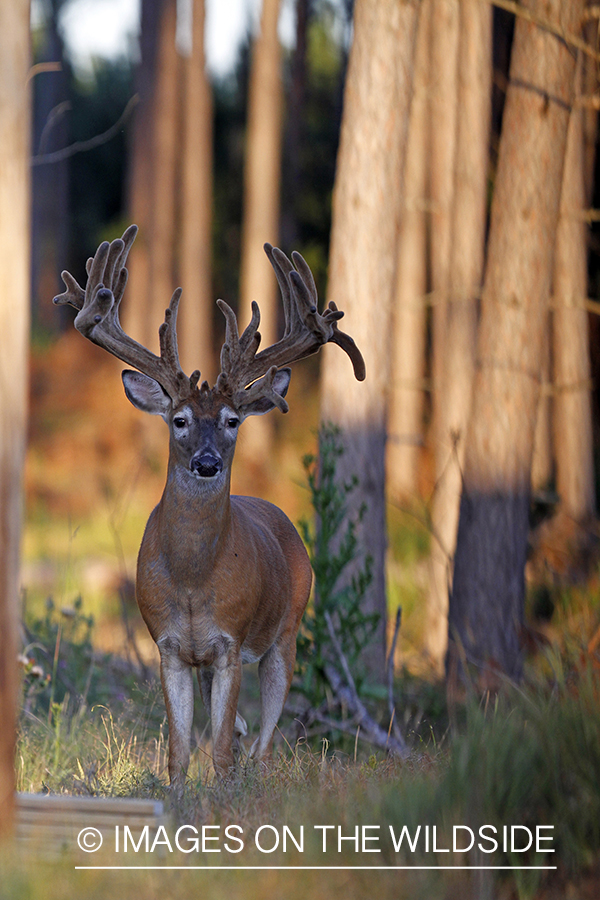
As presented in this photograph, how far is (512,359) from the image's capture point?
7.90 metres

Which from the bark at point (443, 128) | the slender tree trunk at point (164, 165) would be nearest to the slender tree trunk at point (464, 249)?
the bark at point (443, 128)

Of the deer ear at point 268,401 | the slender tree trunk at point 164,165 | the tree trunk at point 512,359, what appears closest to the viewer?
the deer ear at point 268,401

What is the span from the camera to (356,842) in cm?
337

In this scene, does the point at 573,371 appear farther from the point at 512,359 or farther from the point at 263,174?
the point at 263,174

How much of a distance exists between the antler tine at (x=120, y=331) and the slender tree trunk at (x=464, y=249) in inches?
210

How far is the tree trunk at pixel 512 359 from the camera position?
25.6 ft

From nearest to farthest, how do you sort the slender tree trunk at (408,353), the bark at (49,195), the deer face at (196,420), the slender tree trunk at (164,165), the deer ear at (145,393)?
the deer face at (196,420), the deer ear at (145,393), the slender tree trunk at (408,353), the slender tree trunk at (164,165), the bark at (49,195)

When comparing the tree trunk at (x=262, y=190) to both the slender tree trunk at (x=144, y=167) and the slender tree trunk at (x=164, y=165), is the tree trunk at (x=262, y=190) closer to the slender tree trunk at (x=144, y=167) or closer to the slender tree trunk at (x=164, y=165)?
the slender tree trunk at (x=164, y=165)

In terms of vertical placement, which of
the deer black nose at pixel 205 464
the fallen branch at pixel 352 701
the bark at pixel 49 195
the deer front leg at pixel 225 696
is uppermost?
the bark at pixel 49 195

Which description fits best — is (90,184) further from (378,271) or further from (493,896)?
(493,896)

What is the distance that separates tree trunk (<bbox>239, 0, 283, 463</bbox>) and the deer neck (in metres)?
12.9

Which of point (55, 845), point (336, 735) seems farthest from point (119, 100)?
point (55, 845)

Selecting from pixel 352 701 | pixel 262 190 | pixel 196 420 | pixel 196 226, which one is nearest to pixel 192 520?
pixel 196 420

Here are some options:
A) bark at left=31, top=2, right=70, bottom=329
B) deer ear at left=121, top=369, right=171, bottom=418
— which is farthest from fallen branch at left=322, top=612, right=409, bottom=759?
bark at left=31, top=2, right=70, bottom=329
